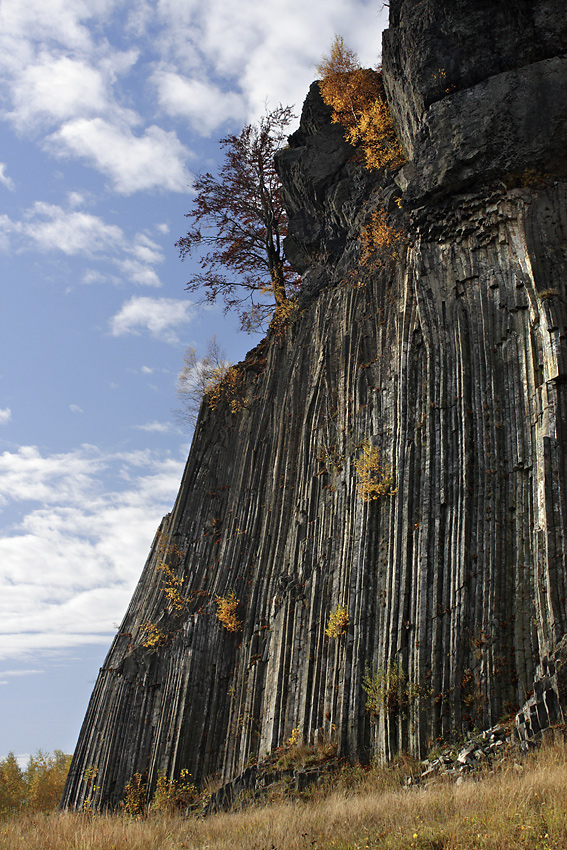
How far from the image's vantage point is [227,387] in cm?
2186

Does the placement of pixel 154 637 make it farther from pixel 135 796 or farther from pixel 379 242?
pixel 379 242

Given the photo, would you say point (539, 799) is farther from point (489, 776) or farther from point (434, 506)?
point (434, 506)

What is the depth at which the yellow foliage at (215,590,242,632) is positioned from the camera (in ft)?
52.0

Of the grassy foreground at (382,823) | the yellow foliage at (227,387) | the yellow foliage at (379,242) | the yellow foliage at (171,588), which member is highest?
the yellow foliage at (379,242)

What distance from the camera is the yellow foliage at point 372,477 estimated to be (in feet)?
45.5

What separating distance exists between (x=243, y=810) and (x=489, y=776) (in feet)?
16.7

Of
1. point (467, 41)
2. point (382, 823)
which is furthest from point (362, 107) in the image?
point (382, 823)

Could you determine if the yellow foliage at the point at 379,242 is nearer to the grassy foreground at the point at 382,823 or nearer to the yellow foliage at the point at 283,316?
the yellow foliage at the point at 283,316

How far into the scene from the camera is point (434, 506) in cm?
1276

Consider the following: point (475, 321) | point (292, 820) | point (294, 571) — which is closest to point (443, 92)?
point (475, 321)

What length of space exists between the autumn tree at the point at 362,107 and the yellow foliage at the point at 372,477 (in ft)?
32.5

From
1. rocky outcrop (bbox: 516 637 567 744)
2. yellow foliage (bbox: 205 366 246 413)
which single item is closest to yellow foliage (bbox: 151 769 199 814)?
rocky outcrop (bbox: 516 637 567 744)

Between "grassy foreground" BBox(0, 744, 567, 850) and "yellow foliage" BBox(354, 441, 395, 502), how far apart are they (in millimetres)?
5527

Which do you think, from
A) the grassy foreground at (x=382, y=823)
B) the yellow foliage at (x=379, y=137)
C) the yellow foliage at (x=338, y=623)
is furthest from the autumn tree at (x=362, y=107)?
the grassy foreground at (x=382, y=823)
